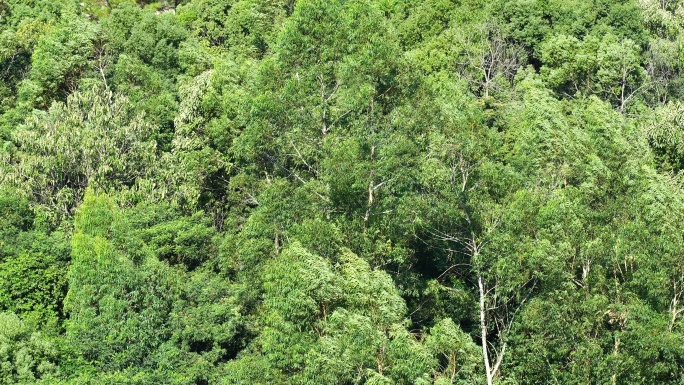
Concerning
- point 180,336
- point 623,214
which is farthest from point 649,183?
point 180,336

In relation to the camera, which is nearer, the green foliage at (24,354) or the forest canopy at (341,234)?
the forest canopy at (341,234)

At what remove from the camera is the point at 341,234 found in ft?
137

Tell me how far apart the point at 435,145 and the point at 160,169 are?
25981mm

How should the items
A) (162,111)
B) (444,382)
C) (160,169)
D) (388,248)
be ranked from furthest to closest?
(162,111), (160,169), (388,248), (444,382)

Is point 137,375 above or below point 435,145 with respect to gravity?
below

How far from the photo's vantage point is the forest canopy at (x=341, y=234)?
39.8m

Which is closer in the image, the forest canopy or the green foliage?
the forest canopy

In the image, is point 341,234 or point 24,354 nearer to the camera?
point 341,234

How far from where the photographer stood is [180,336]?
48.0m

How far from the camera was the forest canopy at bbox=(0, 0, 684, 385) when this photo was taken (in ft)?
131

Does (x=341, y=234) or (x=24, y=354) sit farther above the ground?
(x=341, y=234)

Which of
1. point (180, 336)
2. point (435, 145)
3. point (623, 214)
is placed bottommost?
point (180, 336)

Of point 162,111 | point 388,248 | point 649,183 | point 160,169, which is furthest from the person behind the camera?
point 162,111

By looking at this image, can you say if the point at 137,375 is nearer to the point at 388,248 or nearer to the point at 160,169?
the point at 388,248
